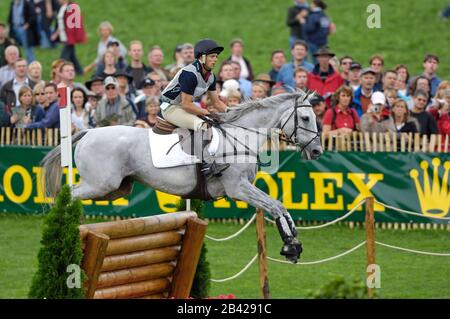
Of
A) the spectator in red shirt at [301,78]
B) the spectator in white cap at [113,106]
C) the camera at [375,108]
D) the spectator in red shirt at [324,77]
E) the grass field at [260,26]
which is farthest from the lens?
the grass field at [260,26]

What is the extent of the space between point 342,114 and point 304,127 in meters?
5.67

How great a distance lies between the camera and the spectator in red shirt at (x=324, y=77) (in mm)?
21906

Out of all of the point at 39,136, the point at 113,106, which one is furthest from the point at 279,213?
the point at 39,136

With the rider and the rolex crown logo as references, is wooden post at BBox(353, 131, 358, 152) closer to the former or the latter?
the rolex crown logo

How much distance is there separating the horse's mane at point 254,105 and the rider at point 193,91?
0.29 meters

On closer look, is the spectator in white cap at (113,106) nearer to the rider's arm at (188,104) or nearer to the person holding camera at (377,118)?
the person holding camera at (377,118)

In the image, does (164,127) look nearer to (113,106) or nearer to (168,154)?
(168,154)

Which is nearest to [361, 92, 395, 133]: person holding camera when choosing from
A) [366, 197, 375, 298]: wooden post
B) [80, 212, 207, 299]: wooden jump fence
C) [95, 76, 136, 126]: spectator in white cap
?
[95, 76, 136, 126]: spectator in white cap

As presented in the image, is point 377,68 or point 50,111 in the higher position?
point 377,68

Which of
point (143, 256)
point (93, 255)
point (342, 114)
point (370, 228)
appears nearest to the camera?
point (93, 255)

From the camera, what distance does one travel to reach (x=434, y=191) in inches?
738

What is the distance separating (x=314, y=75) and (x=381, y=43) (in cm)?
968

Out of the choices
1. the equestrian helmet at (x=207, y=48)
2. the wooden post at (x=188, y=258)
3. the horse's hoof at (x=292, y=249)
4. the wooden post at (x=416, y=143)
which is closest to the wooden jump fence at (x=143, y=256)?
the wooden post at (x=188, y=258)
